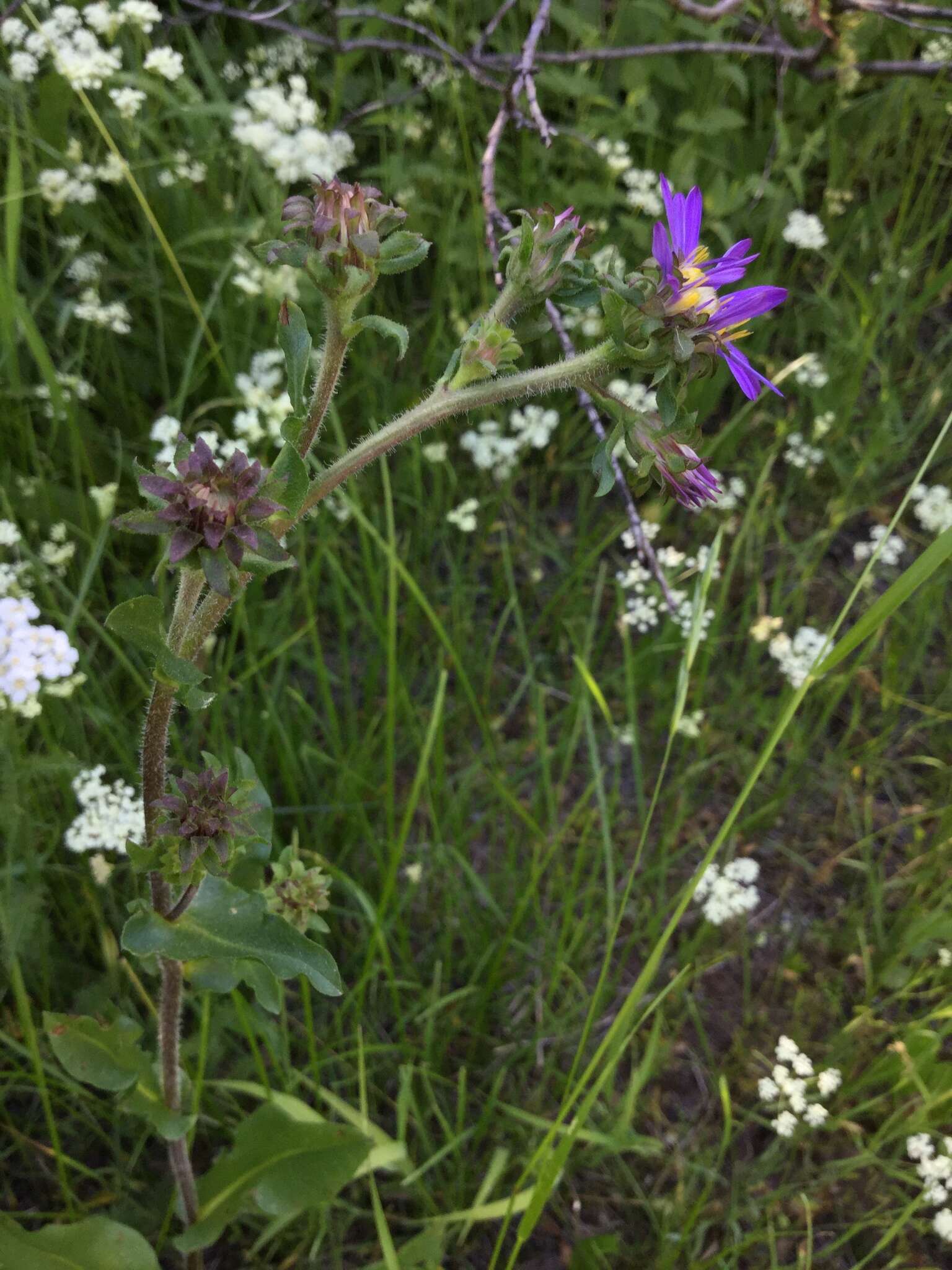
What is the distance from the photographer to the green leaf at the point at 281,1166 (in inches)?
68.4

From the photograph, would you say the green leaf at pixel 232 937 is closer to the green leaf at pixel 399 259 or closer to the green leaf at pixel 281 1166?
the green leaf at pixel 281 1166

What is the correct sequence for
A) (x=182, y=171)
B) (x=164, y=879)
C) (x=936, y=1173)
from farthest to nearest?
(x=182, y=171) → (x=936, y=1173) → (x=164, y=879)

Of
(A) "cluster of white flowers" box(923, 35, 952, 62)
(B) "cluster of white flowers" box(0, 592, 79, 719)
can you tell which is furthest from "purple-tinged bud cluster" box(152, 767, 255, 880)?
(A) "cluster of white flowers" box(923, 35, 952, 62)

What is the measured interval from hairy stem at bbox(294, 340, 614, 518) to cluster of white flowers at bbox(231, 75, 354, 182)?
5.01ft

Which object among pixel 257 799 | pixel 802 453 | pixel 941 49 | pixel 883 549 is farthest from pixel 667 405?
pixel 941 49

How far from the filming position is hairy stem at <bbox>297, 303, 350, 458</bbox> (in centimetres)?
124

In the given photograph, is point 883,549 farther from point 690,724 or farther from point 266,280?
point 266,280

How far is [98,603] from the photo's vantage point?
7.65 ft

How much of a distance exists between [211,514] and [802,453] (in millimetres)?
2279

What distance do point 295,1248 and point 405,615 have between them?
1.36 meters

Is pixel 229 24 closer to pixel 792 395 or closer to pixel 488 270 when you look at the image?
pixel 488 270

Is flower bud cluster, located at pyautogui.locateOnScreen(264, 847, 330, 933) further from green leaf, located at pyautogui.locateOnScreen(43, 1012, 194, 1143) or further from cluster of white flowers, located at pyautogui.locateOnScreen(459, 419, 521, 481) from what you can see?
cluster of white flowers, located at pyautogui.locateOnScreen(459, 419, 521, 481)

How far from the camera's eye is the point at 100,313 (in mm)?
2357

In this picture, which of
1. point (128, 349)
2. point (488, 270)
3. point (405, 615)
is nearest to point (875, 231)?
point (488, 270)
